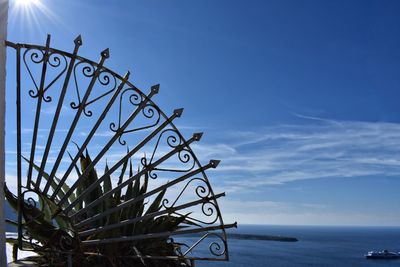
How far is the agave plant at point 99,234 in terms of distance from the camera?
301 centimetres

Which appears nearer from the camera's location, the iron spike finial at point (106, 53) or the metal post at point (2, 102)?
the metal post at point (2, 102)

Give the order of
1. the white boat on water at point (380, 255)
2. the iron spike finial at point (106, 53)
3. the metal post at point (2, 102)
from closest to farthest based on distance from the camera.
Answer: the metal post at point (2, 102) → the iron spike finial at point (106, 53) → the white boat on water at point (380, 255)

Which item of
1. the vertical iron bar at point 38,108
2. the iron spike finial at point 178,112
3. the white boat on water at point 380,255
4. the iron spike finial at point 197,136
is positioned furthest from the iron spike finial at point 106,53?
the white boat on water at point 380,255

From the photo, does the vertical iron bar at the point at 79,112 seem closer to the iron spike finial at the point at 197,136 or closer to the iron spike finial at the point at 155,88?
the iron spike finial at the point at 155,88

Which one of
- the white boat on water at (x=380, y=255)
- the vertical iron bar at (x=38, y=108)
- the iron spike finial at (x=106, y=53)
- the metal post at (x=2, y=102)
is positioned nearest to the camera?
the metal post at (x=2, y=102)

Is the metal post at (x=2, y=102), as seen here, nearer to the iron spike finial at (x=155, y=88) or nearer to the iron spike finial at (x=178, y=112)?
the iron spike finial at (x=155, y=88)

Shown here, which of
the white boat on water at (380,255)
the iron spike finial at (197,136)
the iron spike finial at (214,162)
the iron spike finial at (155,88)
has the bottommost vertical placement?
the white boat on water at (380,255)

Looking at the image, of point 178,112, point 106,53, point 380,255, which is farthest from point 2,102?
point 380,255

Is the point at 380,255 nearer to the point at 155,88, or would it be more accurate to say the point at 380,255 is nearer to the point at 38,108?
the point at 155,88

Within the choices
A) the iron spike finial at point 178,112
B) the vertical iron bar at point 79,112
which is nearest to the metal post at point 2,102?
the vertical iron bar at point 79,112

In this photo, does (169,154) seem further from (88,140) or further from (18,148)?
(18,148)

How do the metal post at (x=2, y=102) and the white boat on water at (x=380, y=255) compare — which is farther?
the white boat on water at (x=380, y=255)

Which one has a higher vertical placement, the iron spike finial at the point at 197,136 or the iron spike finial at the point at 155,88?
the iron spike finial at the point at 155,88

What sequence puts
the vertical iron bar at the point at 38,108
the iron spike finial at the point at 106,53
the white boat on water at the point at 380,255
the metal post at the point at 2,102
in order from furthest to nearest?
the white boat on water at the point at 380,255 < the iron spike finial at the point at 106,53 < the vertical iron bar at the point at 38,108 < the metal post at the point at 2,102
